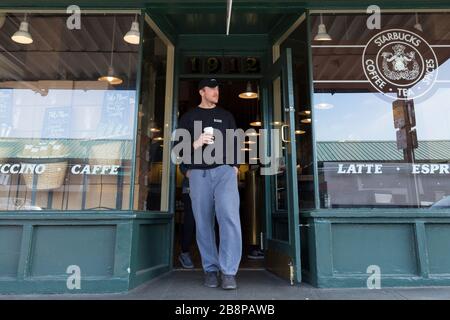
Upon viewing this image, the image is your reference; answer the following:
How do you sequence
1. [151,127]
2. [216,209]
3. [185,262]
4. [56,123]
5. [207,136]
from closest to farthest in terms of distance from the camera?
1. [207,136]
2. [216,209]
3. [151,127]
4. [56,123]
5. [185,262]

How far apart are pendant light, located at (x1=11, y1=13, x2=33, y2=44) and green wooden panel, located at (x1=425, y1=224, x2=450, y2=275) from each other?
402 cm

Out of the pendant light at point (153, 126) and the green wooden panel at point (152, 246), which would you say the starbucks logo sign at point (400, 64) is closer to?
the pendant light at point (153, 126)

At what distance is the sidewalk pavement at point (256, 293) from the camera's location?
8.46 ft

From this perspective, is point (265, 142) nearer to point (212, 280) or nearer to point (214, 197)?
point (214, 197)

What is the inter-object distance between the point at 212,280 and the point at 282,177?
3.83 feet

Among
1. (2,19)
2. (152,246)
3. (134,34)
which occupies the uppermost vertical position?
(2,19)

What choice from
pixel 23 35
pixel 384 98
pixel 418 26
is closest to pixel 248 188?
pixel 384 98

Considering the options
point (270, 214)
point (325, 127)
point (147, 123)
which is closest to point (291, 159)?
point (325, 127)

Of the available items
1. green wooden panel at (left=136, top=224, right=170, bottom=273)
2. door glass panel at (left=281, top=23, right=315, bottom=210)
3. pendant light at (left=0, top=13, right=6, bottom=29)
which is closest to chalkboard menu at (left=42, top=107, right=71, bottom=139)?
pendant light at (left=0, top=13, right=6, bottom=29)

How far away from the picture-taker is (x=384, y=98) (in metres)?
3.40

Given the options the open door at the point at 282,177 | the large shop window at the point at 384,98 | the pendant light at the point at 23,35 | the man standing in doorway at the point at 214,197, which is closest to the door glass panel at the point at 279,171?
the open door at the point at 282,177

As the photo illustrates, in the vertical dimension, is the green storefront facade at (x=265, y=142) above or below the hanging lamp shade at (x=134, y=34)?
below
